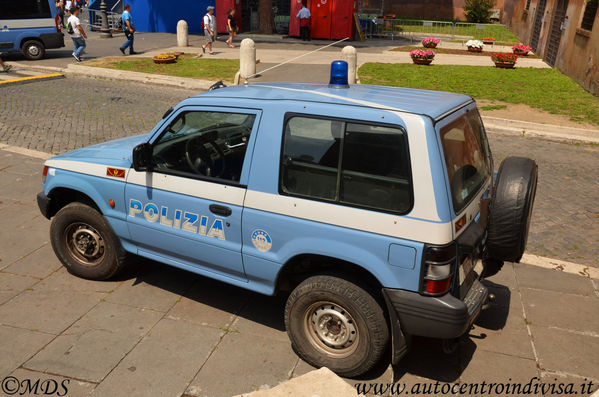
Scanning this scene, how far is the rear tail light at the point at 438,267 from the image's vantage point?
3.50 metres

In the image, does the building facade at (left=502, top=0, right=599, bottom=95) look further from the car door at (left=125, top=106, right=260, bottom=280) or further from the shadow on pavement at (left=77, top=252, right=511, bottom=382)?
the car door at (left=125, top=106, right=260, bottom=280)

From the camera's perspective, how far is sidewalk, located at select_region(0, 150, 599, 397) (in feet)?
13.5

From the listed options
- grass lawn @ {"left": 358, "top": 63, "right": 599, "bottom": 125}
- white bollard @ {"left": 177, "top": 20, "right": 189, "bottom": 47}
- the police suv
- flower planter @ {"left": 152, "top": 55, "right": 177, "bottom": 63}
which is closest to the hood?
the police suv

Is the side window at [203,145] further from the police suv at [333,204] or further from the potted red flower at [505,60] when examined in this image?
the potted red flower at [505,60]

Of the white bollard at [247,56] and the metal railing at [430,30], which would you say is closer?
the white bollard at [247,56]

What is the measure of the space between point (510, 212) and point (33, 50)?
19874 millimetres

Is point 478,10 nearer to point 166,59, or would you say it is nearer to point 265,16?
point 265,16

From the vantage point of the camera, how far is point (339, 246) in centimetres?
380

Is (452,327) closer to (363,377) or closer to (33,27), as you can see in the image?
(363,377)

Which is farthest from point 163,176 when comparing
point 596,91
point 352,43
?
point 352,43

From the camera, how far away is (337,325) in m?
4.09

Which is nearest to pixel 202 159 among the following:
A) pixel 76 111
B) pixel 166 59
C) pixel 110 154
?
pixel 110 154

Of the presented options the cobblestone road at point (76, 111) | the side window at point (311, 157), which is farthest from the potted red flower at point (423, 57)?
the side window at point (311, 157)

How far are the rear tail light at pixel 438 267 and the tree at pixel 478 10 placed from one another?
42.4 m
